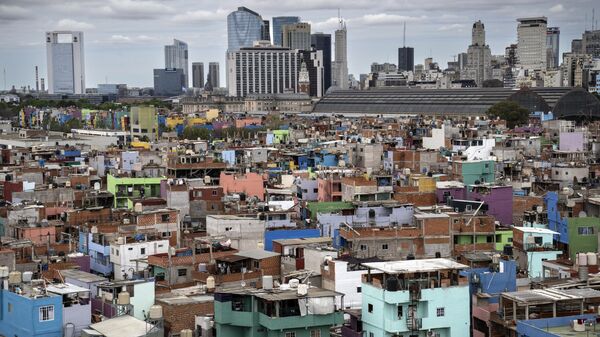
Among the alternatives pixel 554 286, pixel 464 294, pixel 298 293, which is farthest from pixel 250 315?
pixel 554 286

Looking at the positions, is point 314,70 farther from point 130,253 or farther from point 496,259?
point 496,259

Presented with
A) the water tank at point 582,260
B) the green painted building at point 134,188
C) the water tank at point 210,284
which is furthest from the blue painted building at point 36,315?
the green painted building at point 134,188

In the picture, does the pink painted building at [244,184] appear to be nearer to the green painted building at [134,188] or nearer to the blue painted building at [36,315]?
the green painted building at [134,188]

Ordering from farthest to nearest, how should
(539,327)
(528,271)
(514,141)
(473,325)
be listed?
(514,141)
(528,271)
(473,325)
(539,327)

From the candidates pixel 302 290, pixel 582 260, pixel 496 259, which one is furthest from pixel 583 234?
pixel 302 290

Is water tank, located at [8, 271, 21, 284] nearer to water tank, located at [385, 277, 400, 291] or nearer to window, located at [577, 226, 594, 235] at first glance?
water tank, located at [385, 277, 400, 291]

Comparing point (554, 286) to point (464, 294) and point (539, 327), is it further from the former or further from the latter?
point (539, 327)
